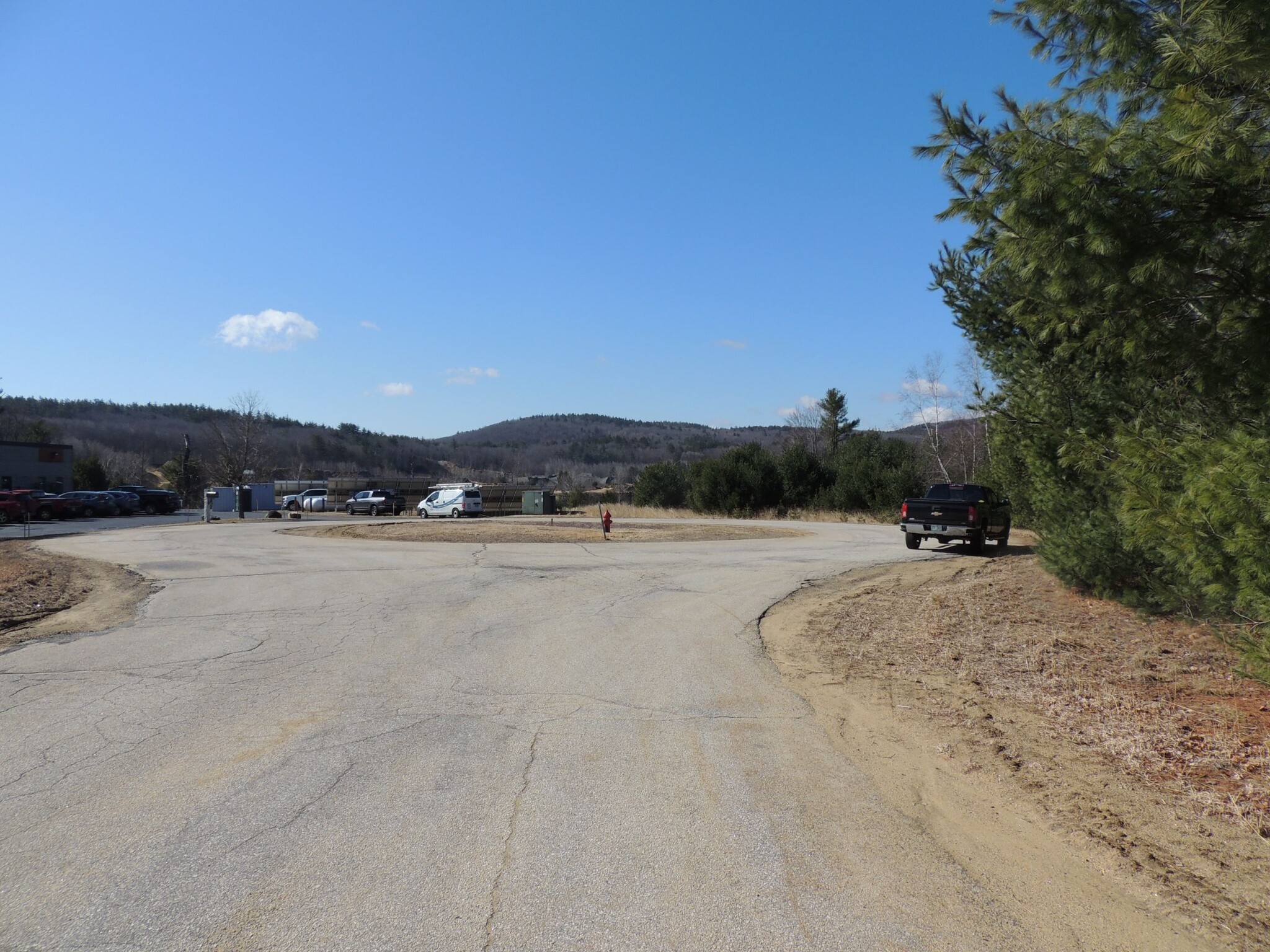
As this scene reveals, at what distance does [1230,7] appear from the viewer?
5.48 m

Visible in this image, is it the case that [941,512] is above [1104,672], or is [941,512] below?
above

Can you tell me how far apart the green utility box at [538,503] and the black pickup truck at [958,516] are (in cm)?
3137

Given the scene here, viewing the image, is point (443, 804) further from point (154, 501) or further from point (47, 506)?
point (154, 501)

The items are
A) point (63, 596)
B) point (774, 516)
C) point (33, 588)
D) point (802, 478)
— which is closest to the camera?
point (63, 596)

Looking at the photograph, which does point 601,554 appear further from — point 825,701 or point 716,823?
point 716,823

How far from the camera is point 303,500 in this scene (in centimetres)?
6359

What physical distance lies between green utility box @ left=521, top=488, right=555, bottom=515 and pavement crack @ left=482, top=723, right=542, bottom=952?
1872 inches

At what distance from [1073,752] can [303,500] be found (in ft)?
208

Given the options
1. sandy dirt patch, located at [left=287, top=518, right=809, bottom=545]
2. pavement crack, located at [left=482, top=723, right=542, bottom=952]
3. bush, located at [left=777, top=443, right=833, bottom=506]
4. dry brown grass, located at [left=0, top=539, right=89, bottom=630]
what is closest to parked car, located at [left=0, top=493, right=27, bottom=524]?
sandy dirt patch, located at [left=287, top=518, right=809, bottom=545]

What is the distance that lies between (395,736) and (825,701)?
379 cm

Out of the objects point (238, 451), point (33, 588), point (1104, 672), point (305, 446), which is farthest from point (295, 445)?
point (1104, 672)

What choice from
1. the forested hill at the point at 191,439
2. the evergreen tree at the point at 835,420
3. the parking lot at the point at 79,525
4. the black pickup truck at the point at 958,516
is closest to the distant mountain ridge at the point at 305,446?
the forested hill at the point at 191,439

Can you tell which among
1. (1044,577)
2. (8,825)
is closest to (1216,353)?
(8,825)

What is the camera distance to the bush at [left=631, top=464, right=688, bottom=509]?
5591 cm
